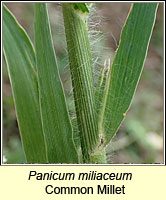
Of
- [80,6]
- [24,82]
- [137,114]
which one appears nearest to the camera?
[80,6]

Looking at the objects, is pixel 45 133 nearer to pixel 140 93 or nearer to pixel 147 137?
pixel 147 137

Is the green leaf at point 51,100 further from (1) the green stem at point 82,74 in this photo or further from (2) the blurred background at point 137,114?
(2) the blurred background at point 137,114

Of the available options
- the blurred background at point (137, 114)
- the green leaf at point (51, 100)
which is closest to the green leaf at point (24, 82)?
the green leaf at point (51, 100)

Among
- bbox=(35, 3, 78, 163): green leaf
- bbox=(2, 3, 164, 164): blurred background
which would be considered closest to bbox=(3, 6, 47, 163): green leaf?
bbox=(35, 3, 78, 163): green leaf

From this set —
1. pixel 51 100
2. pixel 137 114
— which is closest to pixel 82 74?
pixel 51 100

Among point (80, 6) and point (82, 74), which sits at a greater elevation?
point (80, 6)

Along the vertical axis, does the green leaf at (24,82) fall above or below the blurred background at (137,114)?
below

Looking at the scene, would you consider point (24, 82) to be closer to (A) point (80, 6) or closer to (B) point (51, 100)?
(B) point (51, 100)
